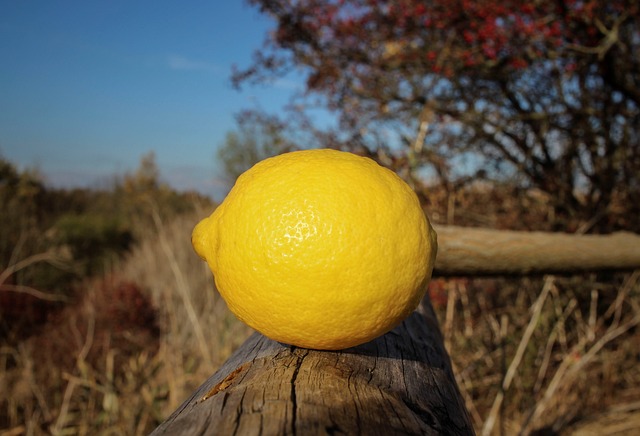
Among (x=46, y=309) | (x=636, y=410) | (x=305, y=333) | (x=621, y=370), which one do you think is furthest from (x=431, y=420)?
(x=46, y=309)

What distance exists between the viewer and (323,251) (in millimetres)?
827

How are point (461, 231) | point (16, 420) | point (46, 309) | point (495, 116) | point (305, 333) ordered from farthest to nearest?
point (46, 309) → point (495, 116) → point (16, 420) → point (461, 231) → point (305, 333)

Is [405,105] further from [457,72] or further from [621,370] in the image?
[621,370]

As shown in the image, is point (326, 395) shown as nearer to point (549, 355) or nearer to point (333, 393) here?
point (333, 393)

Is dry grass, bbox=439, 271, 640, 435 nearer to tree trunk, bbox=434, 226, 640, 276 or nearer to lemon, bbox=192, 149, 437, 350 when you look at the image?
tree trunk, bbox=434, 226, 640, 276

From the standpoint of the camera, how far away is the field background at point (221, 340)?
105 inches

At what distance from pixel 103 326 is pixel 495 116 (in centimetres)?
434

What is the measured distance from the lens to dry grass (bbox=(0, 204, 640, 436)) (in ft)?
8.60

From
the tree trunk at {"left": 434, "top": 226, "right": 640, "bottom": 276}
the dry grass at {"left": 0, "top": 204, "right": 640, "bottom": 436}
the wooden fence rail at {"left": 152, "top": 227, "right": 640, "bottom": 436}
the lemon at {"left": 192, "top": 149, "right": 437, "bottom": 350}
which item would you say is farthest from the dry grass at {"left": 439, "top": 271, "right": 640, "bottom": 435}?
the lemon at {"left": 192, "top": 149, "right": 437, "bottom": 350}

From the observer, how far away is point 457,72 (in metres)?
4.20

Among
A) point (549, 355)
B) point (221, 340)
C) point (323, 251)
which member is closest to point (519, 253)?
point (549, 355)

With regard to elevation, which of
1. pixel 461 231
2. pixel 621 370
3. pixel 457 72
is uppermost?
pixel 457 72

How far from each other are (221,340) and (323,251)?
2696mm

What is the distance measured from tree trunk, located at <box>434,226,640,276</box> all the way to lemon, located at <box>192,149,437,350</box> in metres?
1.00
